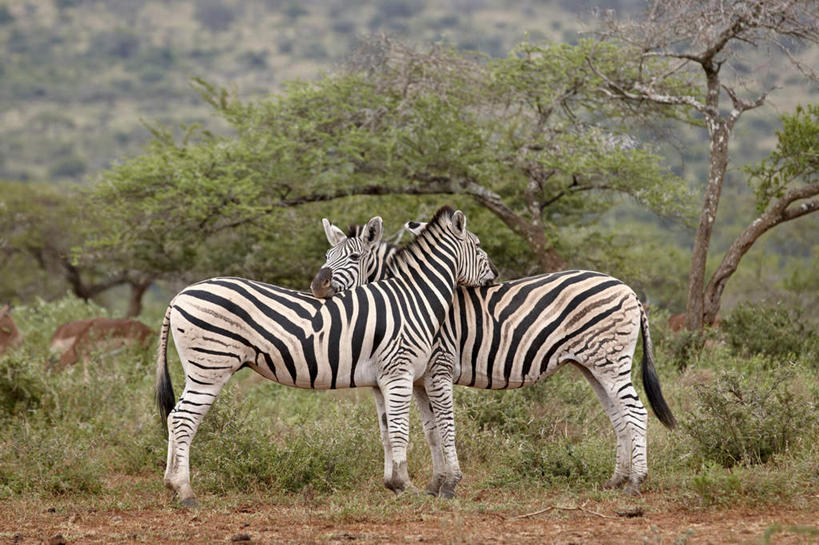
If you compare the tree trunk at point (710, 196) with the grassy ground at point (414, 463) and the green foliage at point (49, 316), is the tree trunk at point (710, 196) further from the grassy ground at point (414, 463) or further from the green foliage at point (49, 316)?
the green foliage at point (49, 316)

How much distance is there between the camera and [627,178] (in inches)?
599

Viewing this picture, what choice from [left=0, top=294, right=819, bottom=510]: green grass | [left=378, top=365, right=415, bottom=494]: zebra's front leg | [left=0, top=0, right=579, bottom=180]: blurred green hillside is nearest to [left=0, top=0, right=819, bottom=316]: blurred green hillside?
[left=0, top=0, right=579, bottom=180]: blurred green hillside

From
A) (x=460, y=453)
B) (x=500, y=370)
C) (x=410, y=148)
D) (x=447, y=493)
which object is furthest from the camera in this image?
(x=410, y=148)

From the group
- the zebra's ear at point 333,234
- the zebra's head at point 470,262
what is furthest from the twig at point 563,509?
the zebra's ear at point 333,234

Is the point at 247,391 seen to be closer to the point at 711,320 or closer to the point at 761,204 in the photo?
the point at 711,320

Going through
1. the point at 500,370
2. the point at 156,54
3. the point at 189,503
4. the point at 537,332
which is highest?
the point at 156,54

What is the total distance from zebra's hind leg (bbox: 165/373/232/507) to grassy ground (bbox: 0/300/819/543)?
0.23 m

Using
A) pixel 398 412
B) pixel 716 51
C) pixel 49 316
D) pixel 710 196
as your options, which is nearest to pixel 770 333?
pixel 710 196

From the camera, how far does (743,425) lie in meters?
7.37

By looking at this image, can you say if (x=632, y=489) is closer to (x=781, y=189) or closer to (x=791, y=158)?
(x=781, y=189)

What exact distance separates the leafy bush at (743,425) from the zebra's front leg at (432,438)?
7.40ft

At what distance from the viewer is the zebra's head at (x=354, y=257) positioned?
7312 mm

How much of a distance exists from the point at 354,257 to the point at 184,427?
2033 millimetres

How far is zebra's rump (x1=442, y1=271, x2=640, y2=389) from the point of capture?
701 cm
